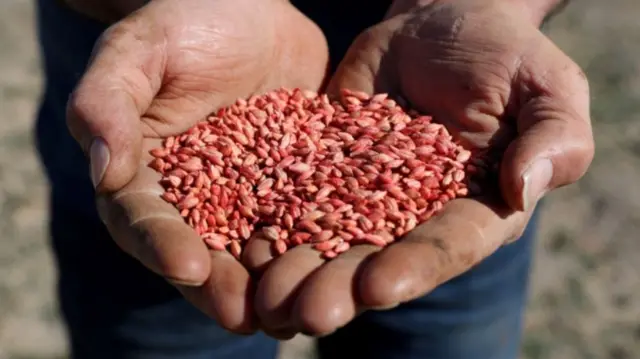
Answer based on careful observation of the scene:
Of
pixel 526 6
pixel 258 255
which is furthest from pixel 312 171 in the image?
pixel 526 6

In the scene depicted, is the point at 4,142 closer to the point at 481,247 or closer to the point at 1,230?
the point at 1,230

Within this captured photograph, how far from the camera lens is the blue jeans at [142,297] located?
1.89m

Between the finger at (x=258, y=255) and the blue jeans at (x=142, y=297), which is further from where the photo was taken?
the blue jeans at (x=142, y=297)

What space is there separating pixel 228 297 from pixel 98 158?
331 mm

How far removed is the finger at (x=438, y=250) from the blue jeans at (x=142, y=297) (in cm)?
40

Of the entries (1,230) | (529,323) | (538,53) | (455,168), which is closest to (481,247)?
(455,168)

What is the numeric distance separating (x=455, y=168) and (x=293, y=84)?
1.67 feet

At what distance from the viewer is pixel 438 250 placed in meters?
1.39

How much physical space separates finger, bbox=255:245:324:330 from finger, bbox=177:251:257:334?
18 mm

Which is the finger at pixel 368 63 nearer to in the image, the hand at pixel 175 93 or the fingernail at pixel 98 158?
the hand at pixel 175 93

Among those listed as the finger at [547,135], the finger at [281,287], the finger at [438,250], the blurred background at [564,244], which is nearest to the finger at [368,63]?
the finger at [547,135]

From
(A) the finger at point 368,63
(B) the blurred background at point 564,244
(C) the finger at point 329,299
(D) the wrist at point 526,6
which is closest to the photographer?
(C) the finger at point 329,299

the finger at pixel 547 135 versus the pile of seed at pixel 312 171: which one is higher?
the finger at pixel 547 135

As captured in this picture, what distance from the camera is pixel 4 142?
3408mm
